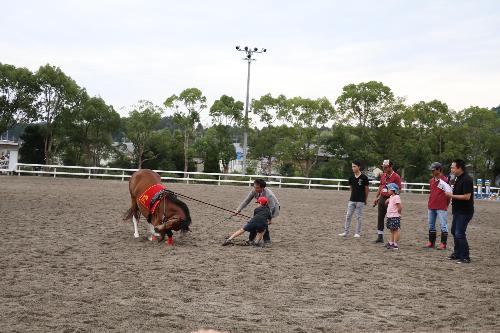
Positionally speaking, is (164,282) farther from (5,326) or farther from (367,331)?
(367,331)

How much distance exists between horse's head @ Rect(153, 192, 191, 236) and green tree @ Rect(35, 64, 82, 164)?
1617 inches

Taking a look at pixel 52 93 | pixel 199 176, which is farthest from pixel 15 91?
pixel 199 176

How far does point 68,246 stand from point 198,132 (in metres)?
47.3

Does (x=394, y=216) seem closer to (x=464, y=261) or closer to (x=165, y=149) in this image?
(x=464, y=261)

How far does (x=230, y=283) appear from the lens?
7191 mm

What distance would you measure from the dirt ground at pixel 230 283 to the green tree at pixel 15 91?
124ft

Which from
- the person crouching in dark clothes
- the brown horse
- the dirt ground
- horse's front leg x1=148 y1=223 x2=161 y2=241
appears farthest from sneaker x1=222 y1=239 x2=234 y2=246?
horse's front leg x1=148 y1=223 x2=161 y2=241

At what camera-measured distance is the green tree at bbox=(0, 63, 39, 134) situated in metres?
46.9

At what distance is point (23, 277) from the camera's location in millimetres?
7082

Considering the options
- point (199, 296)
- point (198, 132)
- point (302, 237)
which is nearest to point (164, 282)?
point (199, 296)

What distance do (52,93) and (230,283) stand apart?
45672 millimetres

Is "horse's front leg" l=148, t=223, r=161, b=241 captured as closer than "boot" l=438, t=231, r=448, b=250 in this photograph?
Yes

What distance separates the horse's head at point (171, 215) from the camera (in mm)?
10102

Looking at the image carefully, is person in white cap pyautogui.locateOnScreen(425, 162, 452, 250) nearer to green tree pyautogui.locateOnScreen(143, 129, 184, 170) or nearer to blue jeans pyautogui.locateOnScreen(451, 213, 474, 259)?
blue jeans pyautogui.locateOnScreen(451, 213, 474, 259)
